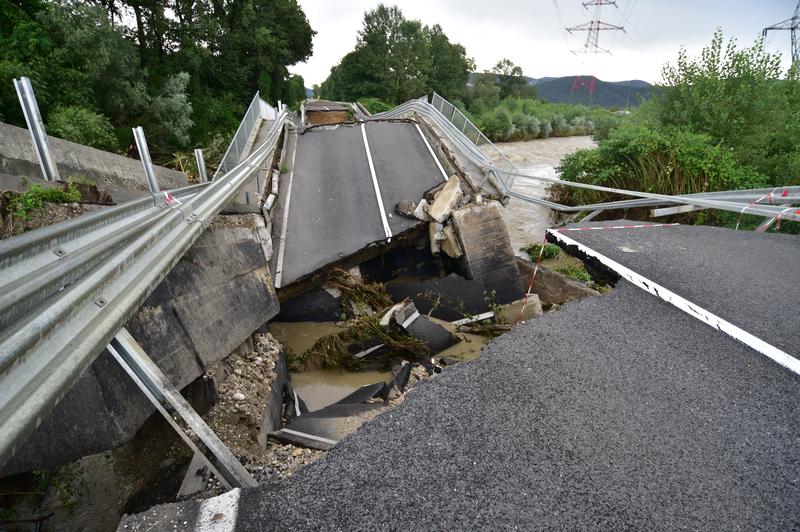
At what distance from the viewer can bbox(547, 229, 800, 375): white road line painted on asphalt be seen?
2.83 meters

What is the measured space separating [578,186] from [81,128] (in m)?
10.9

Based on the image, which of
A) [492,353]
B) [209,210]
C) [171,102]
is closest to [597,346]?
[492,353]

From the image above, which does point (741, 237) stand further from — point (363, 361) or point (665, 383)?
point (363, 361)

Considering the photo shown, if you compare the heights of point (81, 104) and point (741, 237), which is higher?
point (81, 104)

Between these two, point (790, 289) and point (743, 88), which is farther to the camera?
point (743, 88)

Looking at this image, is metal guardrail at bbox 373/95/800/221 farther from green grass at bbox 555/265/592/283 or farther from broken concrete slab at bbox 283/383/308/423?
broken concrete slab at bbox 283/383/308/423

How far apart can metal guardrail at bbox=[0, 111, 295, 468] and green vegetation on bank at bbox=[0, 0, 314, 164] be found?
877 centimetres

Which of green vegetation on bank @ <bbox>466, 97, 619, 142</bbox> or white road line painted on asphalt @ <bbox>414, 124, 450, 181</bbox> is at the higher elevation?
green vegetation on bank @ <bbox>466, 97, 619, 142</bbox>

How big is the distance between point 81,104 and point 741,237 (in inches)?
624

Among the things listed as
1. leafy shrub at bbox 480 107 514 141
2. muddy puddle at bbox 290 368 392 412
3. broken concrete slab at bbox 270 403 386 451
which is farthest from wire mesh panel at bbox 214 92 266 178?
leafy shrub at bbox 480 107 514 141

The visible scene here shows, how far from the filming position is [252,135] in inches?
508

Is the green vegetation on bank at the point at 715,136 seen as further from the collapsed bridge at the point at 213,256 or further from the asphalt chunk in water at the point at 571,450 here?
the asphalt chunk in water at the point at 571,450

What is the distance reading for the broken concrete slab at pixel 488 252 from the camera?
7.47 m

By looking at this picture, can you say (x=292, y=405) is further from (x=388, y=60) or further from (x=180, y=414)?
(x=388, y=60)
